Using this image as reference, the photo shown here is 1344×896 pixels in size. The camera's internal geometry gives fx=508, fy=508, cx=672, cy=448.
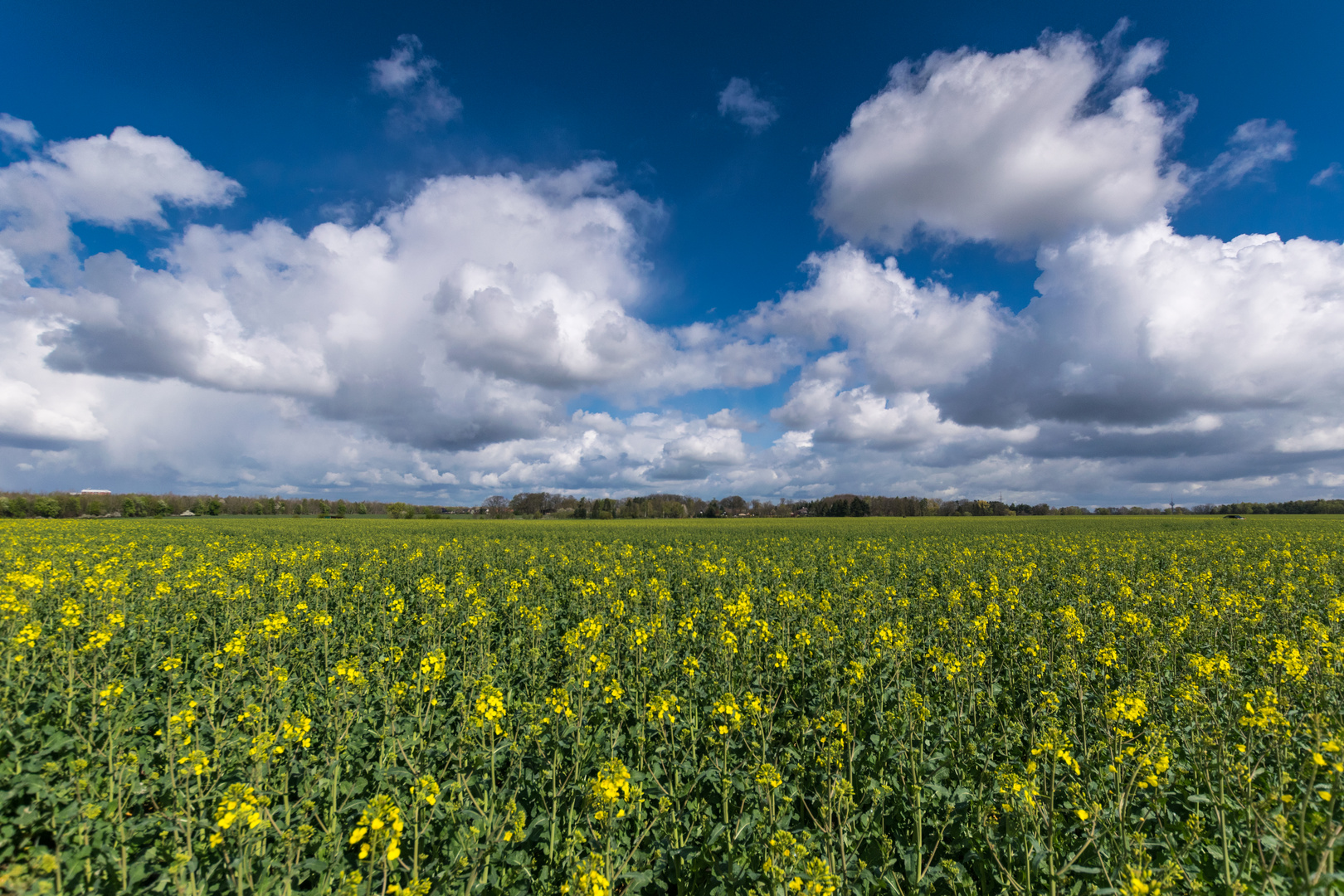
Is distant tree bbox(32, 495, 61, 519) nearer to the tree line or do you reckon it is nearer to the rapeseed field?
the tree line

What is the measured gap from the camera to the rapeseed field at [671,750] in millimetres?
4316

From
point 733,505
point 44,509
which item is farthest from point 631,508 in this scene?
point 44,509

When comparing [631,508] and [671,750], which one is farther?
[631,508]

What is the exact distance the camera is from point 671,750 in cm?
636

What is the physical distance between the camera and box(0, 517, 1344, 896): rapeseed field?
14.2 feet

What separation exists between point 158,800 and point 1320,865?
10.2m

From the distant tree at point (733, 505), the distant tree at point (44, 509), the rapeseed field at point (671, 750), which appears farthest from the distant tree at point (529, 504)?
the rapeseed field at point (671, 750)

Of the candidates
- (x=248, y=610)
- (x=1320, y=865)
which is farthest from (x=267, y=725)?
(x=1320, y=865)

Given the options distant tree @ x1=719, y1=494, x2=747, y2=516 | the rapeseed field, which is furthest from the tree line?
the rapeseed field

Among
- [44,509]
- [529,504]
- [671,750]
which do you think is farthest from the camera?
[529,504]

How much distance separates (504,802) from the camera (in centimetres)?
529

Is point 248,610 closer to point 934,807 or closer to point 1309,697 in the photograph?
point 934,807

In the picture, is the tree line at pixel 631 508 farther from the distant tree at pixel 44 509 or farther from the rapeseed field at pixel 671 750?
the rapeseed field at pixel 671 750

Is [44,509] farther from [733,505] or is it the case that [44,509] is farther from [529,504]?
[733,505]
